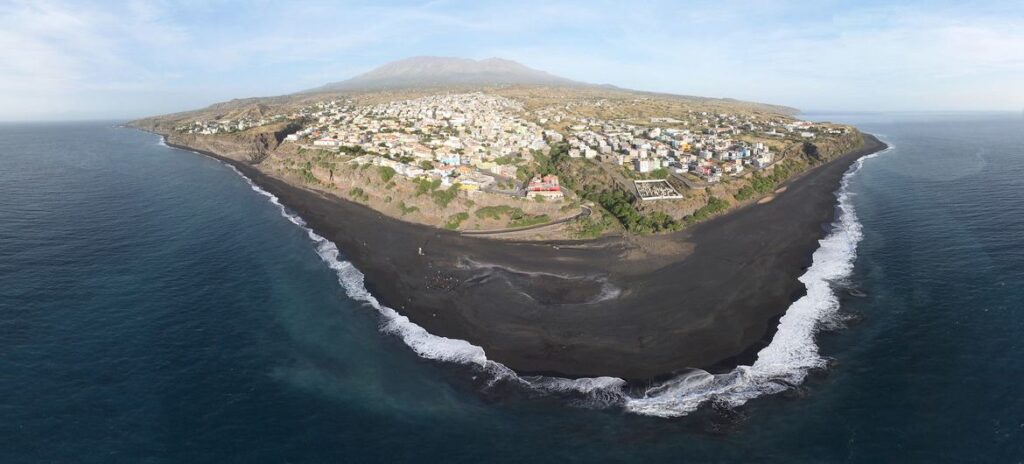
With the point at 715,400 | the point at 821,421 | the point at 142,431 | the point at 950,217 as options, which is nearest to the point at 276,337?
the point at 142,431

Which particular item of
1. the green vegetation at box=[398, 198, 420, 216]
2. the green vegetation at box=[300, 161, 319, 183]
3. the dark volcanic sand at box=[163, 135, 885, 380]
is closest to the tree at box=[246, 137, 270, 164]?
the green vegetation at box=[300, 161, 319, 183]

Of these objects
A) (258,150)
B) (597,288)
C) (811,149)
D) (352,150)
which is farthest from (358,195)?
(811,149)

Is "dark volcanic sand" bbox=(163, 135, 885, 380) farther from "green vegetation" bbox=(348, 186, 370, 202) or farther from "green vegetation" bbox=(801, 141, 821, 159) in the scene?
"green vegetation" bbox=(801, 141, 821, 159)

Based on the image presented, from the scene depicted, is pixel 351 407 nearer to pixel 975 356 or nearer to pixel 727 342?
pixel 727 342

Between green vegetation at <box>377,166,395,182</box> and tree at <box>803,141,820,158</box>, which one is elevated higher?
tree at <box>803,141,820,158</box>

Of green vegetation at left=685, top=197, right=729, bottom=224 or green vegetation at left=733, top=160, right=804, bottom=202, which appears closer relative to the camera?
green vegetation at left=685, top=197, right=729, bottom=224

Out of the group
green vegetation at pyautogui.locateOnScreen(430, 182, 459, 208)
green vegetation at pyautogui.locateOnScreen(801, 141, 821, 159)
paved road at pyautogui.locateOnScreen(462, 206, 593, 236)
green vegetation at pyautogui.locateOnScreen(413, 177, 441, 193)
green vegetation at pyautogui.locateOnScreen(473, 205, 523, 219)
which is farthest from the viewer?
green vegetation at pyautogui.locateOnScreen(801, 141, 821, 159)
